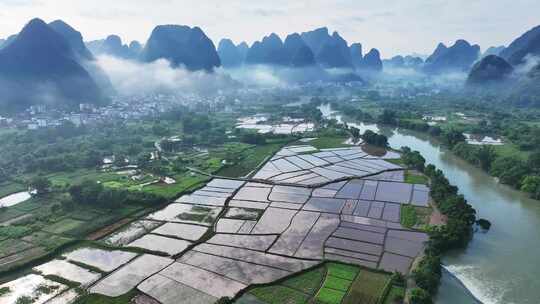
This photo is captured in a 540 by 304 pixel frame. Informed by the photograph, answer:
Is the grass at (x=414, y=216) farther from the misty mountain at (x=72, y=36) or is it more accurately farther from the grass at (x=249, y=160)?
the misty mountain at (x=72, y=36)

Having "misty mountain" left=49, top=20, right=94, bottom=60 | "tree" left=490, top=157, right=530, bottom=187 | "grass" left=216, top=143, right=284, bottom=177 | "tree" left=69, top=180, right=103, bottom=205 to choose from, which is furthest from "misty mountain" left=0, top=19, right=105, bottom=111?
"tree" left=490, top=157, right=530, bottom=187

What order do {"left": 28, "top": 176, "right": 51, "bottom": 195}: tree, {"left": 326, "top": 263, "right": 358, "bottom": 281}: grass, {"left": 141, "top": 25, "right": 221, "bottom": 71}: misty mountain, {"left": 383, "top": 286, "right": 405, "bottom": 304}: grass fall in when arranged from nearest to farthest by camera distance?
{"left": 383, "top": 286, "right": 405, "bottom": 304}: grass, {"left": 326, "top": 263, "right": 358, "bottom": 281}: grass, {"left": 28, "top": 176, "right": 51, "bottom": 195}: tree, {"left": 141, "top": 25, "right": 221, "bottom": 71}: misty mountain

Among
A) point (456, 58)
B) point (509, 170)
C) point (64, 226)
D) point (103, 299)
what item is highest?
point (456, 58)

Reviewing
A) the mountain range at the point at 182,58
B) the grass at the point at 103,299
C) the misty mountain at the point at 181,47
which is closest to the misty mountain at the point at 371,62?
the mountain range at the point at 182,58

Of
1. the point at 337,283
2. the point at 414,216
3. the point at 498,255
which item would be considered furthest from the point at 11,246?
the point at 498,255

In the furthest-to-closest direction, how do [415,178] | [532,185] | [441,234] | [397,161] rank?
[397,161] < [415,178] < [532,185] < [441,234]

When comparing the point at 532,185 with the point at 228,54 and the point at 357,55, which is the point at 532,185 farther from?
the point at 357,55

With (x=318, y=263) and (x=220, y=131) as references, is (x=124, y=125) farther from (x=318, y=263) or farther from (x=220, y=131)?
(x=318, y=263)

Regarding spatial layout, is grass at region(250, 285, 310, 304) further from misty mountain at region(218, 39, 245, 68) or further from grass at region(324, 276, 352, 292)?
misty mountain at region(218, 39, 245, 68)
